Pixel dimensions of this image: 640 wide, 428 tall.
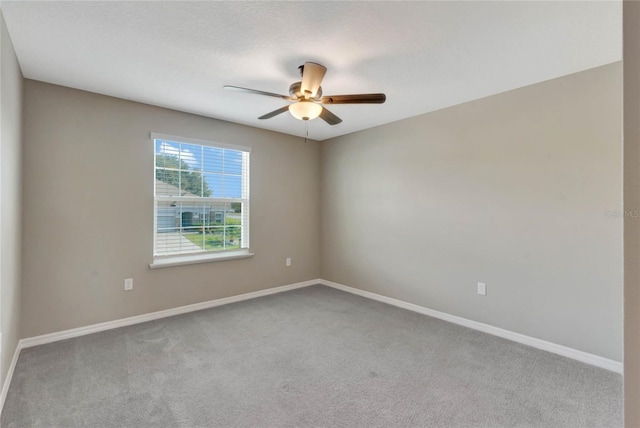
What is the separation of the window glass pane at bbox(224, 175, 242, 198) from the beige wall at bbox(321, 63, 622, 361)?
5.73 ft

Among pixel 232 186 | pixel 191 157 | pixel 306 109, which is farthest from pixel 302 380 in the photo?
pixel 191 157

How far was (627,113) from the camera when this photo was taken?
1.72ft

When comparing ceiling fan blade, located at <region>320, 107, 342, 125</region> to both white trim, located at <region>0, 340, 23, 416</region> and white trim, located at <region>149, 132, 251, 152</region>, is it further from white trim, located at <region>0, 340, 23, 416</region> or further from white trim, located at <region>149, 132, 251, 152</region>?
white trim, located at <region>0, 340, 23, 416</region>

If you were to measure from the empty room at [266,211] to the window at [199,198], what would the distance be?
1.0 inches

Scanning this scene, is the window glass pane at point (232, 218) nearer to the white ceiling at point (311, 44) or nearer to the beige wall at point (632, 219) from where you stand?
the white ceiling at point (311, 44)

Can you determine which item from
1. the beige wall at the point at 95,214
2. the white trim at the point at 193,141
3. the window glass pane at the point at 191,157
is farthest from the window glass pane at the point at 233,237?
the white trim at the point at 193,141

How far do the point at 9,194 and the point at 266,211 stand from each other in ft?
8.70

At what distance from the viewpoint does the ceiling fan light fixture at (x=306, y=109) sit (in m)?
2.37

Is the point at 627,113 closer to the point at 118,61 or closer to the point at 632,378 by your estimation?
the point at 632,378

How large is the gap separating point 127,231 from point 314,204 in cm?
267

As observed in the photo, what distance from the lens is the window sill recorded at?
3.43 meters

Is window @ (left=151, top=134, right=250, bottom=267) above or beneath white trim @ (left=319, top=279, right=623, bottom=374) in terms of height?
above

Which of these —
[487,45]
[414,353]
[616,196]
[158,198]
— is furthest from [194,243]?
[616,196]

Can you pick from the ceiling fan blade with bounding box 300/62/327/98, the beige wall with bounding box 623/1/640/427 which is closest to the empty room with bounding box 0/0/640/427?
the ceiling fan blade with bounding box 300/62/327/98
